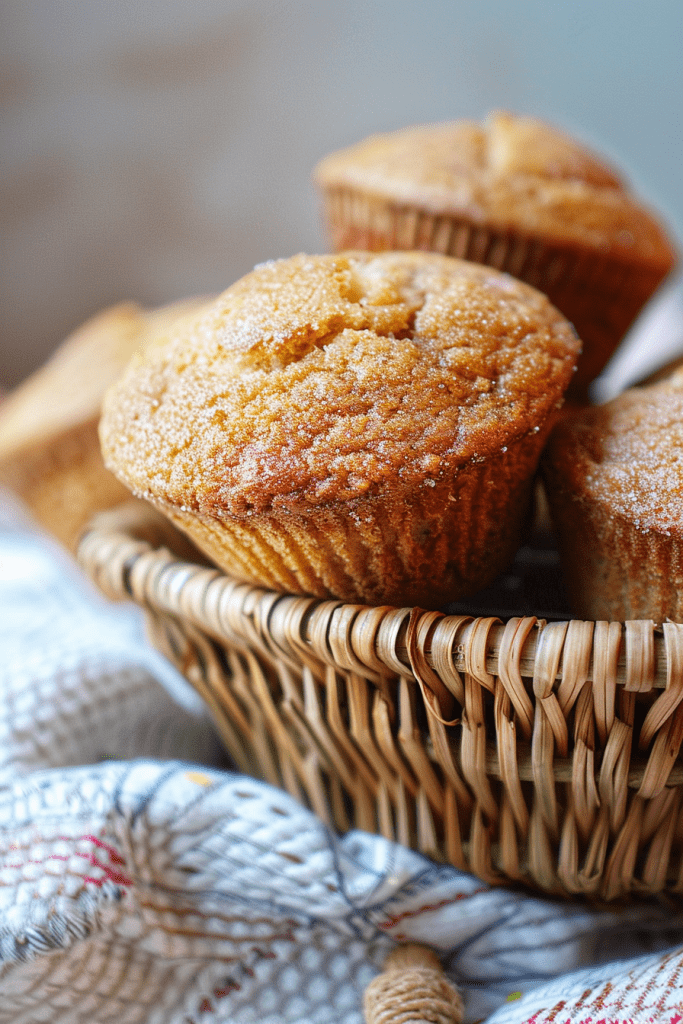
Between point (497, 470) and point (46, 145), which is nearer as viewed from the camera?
point (497, 470)

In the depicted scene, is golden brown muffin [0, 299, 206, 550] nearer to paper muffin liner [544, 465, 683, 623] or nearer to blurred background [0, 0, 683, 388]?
paper muffin liner [544, 465, 683, 623]

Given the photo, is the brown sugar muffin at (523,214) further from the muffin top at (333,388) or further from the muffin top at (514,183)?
the muffin top at (333,388)

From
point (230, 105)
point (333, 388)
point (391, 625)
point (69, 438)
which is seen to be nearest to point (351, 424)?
point (333, 388)

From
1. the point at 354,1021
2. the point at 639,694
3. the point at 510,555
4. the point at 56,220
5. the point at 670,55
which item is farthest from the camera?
the point at 56,220

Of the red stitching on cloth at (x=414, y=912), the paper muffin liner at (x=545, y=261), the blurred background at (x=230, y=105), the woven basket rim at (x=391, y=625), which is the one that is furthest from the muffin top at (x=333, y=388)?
the blurred background at (x=230, y=105)

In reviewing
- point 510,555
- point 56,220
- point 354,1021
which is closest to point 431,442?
point 510,555

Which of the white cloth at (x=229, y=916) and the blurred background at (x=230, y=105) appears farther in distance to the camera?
the blurred background at (x=230, y=105)

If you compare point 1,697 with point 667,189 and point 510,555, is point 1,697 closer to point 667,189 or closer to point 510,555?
point 510,555

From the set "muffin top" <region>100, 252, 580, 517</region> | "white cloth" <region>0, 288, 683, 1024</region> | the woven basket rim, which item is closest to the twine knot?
"white cloth" <region>0, 288, 683, 1024</region>
